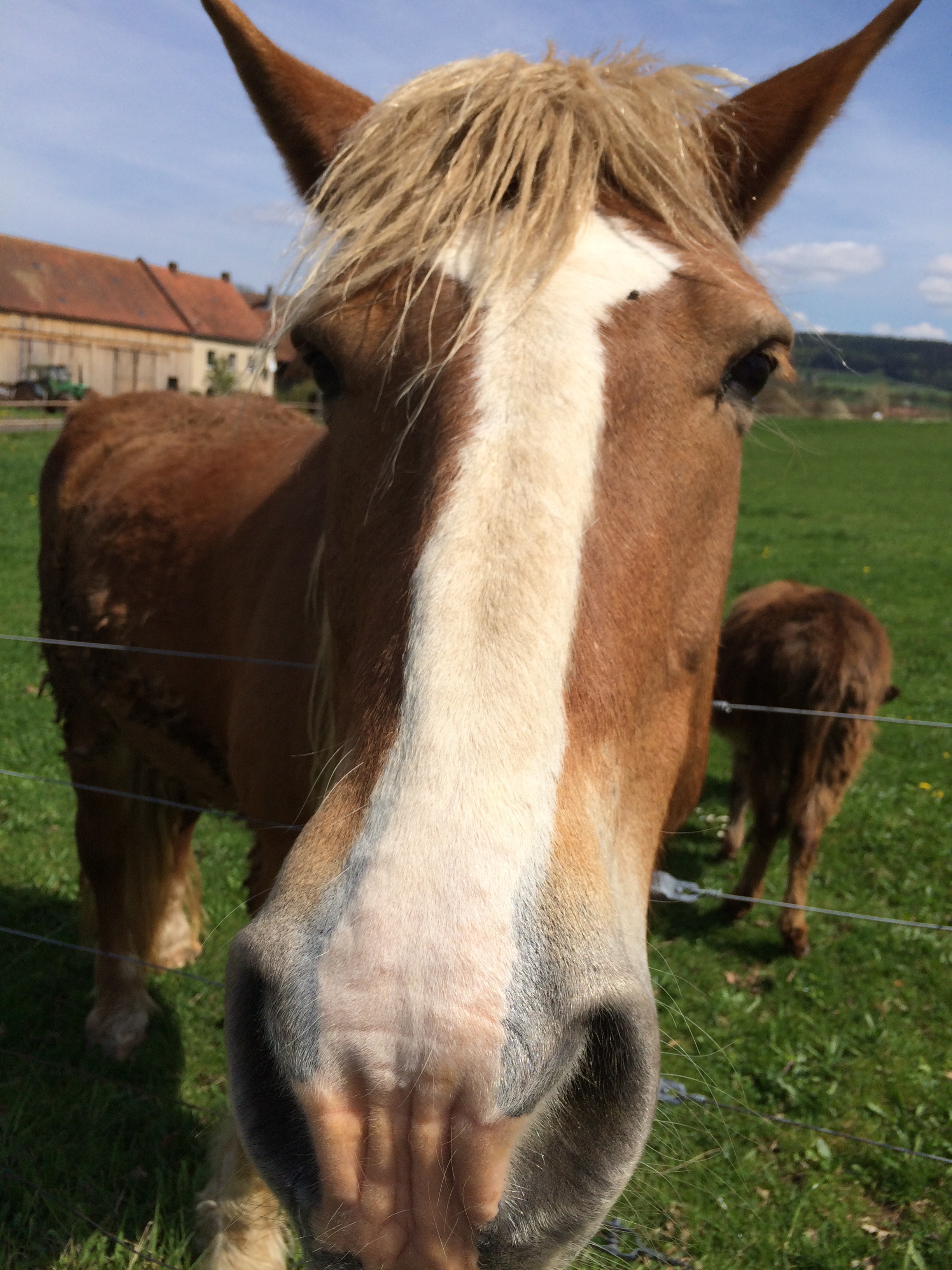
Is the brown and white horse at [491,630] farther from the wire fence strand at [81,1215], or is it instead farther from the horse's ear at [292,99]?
the wire fence strand at [81,1215]

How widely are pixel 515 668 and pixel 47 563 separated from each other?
3867 millimetres

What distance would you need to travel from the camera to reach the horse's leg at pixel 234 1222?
8.33 ft

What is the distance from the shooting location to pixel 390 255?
168 cm

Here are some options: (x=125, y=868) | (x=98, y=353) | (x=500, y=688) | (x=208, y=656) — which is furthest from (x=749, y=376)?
(x=98, y=353)

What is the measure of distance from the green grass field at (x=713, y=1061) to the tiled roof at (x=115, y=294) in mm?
39947

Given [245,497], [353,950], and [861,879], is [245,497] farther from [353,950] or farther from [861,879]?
[861,879]

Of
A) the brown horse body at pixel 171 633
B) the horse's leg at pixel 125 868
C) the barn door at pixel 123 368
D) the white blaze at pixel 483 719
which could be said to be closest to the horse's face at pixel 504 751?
the white blaze at pixel 483 719

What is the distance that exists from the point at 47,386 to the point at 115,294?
13283 millimetres

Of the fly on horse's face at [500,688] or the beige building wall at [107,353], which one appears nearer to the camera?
the fly on horse's face at [500,688]

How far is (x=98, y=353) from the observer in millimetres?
46375

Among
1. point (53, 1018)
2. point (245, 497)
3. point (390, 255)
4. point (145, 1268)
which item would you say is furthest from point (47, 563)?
point (390, 255)

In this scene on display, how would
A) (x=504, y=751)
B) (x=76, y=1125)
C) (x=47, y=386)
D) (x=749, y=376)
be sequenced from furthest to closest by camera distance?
(x=47, y=386) → (x=76, y=1125) → (x=749, y=376) → (x=504, y=751)

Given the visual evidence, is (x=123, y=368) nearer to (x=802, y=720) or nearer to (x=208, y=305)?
(x=208, y=305)

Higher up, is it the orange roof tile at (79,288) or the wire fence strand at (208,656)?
the orange roof tile at (79,288)
